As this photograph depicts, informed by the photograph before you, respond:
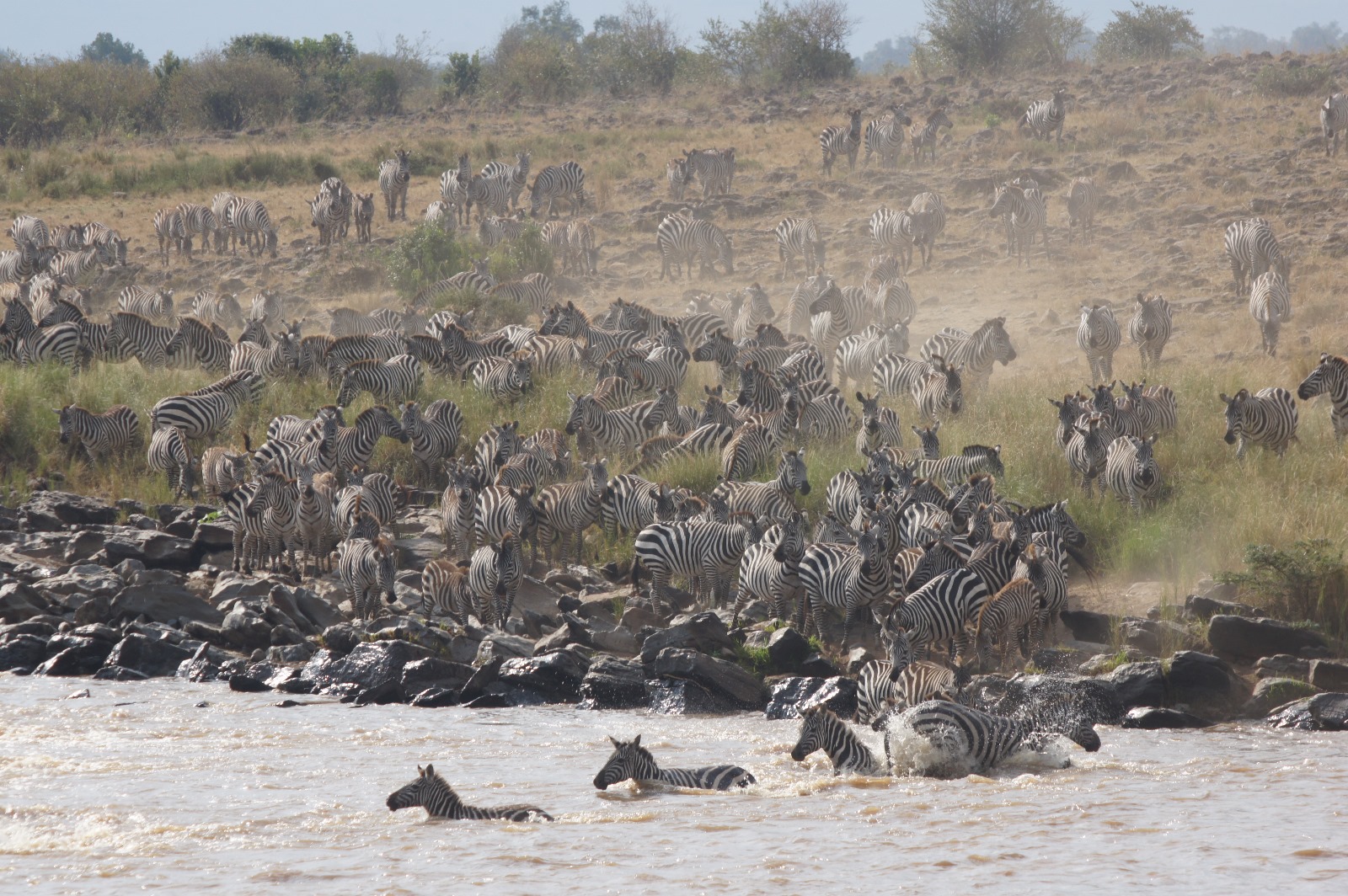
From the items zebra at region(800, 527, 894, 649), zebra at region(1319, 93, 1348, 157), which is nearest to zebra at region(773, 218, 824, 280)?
zebra at region(1319, 93, 1348, 157)

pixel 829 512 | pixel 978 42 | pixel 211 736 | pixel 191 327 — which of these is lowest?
pixel 211 736

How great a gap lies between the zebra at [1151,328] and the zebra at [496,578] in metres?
10.7

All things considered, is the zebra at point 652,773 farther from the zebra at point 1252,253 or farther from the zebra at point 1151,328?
the zebra at point 1252,253

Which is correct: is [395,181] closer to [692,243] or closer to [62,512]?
[692,243]

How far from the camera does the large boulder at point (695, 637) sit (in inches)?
441

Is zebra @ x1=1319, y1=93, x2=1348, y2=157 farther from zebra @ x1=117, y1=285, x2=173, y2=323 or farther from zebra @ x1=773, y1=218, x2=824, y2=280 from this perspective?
zebra @ x1=117, y1=285, x2=173, y2=323

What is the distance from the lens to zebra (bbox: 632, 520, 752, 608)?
12.3 meters

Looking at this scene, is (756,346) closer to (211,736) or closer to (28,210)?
(211,736)

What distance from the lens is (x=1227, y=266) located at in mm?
24438

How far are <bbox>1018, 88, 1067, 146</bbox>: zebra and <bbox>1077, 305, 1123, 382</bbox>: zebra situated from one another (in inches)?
622

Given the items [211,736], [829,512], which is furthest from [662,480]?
[211,736]

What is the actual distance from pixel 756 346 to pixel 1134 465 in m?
7.59

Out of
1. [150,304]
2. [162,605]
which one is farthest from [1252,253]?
[150,304]

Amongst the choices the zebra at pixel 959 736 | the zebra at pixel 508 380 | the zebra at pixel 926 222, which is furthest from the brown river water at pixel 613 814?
the zebra at pixel 926 222
